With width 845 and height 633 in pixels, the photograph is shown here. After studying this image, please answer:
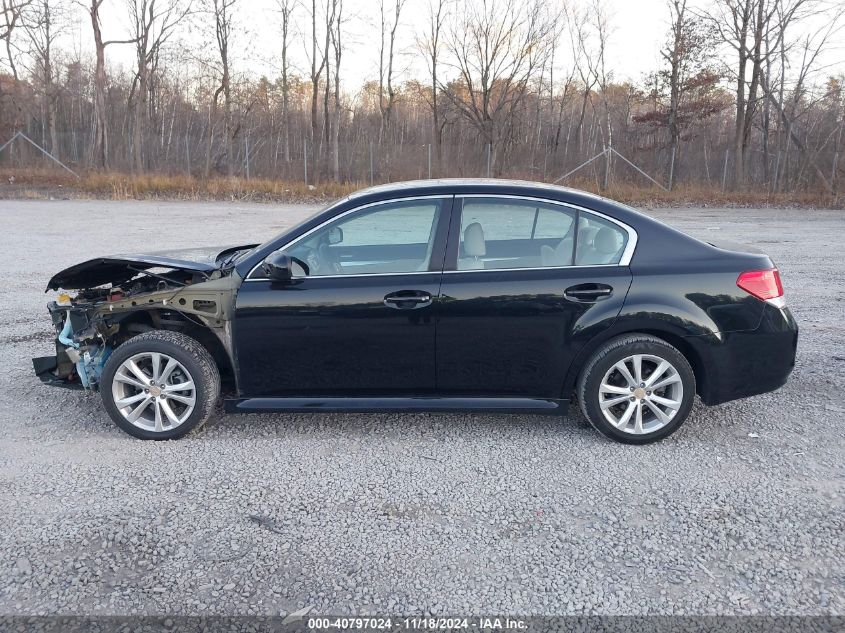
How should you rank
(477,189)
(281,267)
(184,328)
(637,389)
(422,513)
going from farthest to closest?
(184,328) → (477,189) → (637,389) → (281,267) → (422,513)

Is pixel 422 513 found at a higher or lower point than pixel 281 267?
lower

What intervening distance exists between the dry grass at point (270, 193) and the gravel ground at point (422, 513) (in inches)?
860

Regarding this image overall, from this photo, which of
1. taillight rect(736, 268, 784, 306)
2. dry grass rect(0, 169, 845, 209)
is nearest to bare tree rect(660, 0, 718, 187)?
dry grass rect(0, 169, 845, 209)

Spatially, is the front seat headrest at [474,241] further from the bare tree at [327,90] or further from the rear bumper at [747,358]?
the bare tree at [327,90]

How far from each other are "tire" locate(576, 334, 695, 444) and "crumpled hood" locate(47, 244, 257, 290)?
2615 millimetres

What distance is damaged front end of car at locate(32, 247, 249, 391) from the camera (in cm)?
416

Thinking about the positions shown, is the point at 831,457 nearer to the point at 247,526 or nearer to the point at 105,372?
the point at 247,526

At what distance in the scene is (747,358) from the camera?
13.4ft

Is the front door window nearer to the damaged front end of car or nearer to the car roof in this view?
the car roof

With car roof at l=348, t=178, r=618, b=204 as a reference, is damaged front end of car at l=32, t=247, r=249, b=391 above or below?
below

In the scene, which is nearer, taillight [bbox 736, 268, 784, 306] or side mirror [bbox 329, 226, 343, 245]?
taillight [bbox 736, 268, 784, 306]

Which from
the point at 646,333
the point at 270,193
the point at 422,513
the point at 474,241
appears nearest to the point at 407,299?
the point at 474,241

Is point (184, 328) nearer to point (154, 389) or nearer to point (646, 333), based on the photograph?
point (154, 389)

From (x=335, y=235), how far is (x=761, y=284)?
9.08 ft
